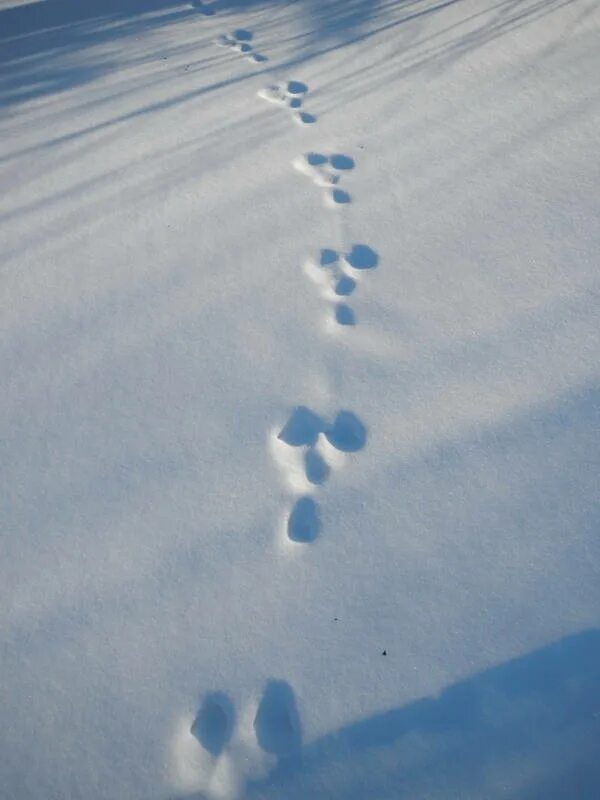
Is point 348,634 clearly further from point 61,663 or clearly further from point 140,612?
point 61,663

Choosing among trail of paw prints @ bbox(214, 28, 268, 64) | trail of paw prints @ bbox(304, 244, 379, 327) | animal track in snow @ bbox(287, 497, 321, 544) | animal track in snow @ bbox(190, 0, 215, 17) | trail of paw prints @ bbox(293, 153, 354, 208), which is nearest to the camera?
animal track in snow @ bbox(287, 497, 321, 544)

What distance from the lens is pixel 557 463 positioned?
1204 mm

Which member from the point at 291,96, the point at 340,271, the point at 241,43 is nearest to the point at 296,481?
the point at 340,271

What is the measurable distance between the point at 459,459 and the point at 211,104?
1554 millimetres

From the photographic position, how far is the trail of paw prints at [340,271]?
1472 millimetres

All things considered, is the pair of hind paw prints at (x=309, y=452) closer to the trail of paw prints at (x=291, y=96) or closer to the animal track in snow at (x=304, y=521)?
the animal track in snow at (x=304, y=521)

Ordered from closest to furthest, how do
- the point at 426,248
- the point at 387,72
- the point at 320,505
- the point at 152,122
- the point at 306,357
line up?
the point at 320,505 < the point at 306,357 < the point at 426,248 < the point at 152,122 < the point at 387,72

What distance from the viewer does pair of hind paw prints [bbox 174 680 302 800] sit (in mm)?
927

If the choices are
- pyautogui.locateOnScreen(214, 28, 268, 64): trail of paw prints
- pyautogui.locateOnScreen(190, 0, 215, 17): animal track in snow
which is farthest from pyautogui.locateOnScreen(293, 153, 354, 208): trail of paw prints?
pyautogui.locateOnScreen(190, 0, 215, 17): animal track in snow

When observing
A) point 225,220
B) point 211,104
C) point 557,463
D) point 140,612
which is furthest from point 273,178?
point 140,612

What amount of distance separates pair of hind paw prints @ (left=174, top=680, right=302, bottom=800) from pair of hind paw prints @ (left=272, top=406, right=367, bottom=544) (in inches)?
11.8

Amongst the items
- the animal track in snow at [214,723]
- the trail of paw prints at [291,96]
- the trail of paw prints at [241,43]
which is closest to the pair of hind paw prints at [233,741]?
the animal track in snow at [214,723]

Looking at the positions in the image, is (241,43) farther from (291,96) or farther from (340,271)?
(340,271)

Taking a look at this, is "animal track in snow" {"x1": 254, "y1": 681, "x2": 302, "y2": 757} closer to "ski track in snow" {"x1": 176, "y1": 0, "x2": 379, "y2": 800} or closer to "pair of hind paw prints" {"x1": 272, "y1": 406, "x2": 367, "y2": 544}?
"ski track in snow" {"x1": 176, "y1": 0, "x2": 379, "y2": 800}
